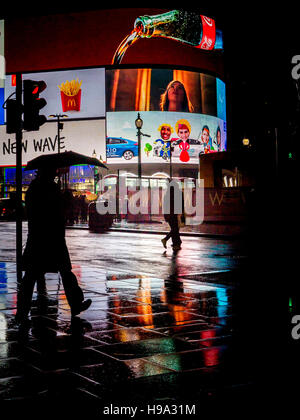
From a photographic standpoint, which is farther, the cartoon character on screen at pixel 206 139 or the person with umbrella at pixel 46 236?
the cartoon character on screen at pixel 206 139

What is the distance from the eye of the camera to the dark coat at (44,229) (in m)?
6.75

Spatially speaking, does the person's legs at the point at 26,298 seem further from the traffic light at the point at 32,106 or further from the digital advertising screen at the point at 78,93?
the digital advertising screen at the point at 78,93

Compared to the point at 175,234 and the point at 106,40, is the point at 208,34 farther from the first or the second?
the point at 175,234

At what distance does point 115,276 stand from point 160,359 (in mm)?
5885

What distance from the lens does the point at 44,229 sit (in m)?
6.77

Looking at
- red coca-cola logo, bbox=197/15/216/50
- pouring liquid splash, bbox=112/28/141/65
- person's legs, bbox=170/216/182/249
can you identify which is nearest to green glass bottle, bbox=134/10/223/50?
red coca-cola logo, bbox=197/15/216/50

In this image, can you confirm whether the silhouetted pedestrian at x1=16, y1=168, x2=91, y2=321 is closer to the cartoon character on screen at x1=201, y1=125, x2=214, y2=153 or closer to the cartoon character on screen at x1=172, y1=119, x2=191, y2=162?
the cartoon character on screen at x1=172, y1=119, x2=191, y2=162

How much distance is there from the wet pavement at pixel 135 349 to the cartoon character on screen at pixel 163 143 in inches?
1879

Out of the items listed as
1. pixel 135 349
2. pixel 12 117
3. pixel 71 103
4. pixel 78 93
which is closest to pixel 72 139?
pixel 71 103

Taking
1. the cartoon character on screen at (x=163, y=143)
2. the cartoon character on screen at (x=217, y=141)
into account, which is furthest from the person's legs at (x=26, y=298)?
the cartoon character on screen at (x=217, y=141)

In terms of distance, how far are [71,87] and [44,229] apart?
50918 mm

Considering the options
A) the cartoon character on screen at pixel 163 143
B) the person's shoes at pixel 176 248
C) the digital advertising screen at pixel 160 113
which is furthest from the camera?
the cartoon character on screen at pixel 163 143

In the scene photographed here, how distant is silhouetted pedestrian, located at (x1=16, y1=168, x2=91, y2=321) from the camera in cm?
673
